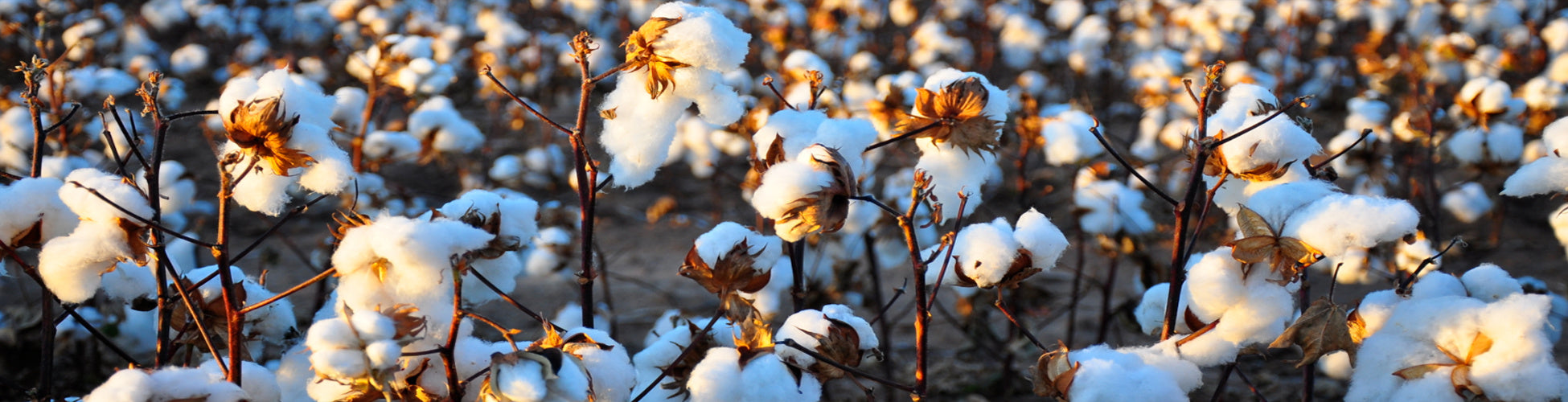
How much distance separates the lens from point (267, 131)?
42.2 inches

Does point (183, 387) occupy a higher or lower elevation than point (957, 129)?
lower

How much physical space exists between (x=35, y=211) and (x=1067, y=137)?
1.93 m

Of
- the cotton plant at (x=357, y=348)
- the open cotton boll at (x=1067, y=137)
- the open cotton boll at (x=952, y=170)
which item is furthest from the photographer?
the open cotton boll at (x=1067, y=137)

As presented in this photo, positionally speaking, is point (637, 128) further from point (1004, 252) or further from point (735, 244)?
point (1004, 252)

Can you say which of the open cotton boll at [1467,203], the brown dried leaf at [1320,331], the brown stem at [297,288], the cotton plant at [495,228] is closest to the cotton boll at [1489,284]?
the brown dried leaf at [1320,331]

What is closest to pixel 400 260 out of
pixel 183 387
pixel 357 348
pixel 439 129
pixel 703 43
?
pixel 357 348

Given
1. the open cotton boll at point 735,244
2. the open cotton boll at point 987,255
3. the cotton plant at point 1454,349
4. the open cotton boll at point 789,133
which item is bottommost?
the cotton plant at point 1454,349

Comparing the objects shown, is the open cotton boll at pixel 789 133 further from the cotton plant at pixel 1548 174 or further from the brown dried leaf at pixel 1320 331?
the cotton plant at pixel 1548 174

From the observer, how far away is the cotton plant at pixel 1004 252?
123cm

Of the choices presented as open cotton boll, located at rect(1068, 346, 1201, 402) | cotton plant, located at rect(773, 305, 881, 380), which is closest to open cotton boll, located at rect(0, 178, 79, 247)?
cotton plant, located at rect(773, 305, 881, 380)

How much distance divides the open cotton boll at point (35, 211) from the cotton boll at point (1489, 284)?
5.21ft

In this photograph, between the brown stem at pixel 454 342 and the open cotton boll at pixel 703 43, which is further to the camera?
the open cotton boll at pixel 703 43

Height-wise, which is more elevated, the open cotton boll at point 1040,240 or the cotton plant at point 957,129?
the cotton plant at point 957,129

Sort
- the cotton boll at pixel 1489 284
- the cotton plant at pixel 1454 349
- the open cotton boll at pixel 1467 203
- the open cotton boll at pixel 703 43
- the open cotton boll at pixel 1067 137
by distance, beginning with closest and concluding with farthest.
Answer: the cotton plant at pixel 1454 349, the open cotton boll at pixel 703 43, the cotton boll at pixel 1489 284, the open cotton boll at pixel 1067 137, the open cotton boll at pixel 1467 203
